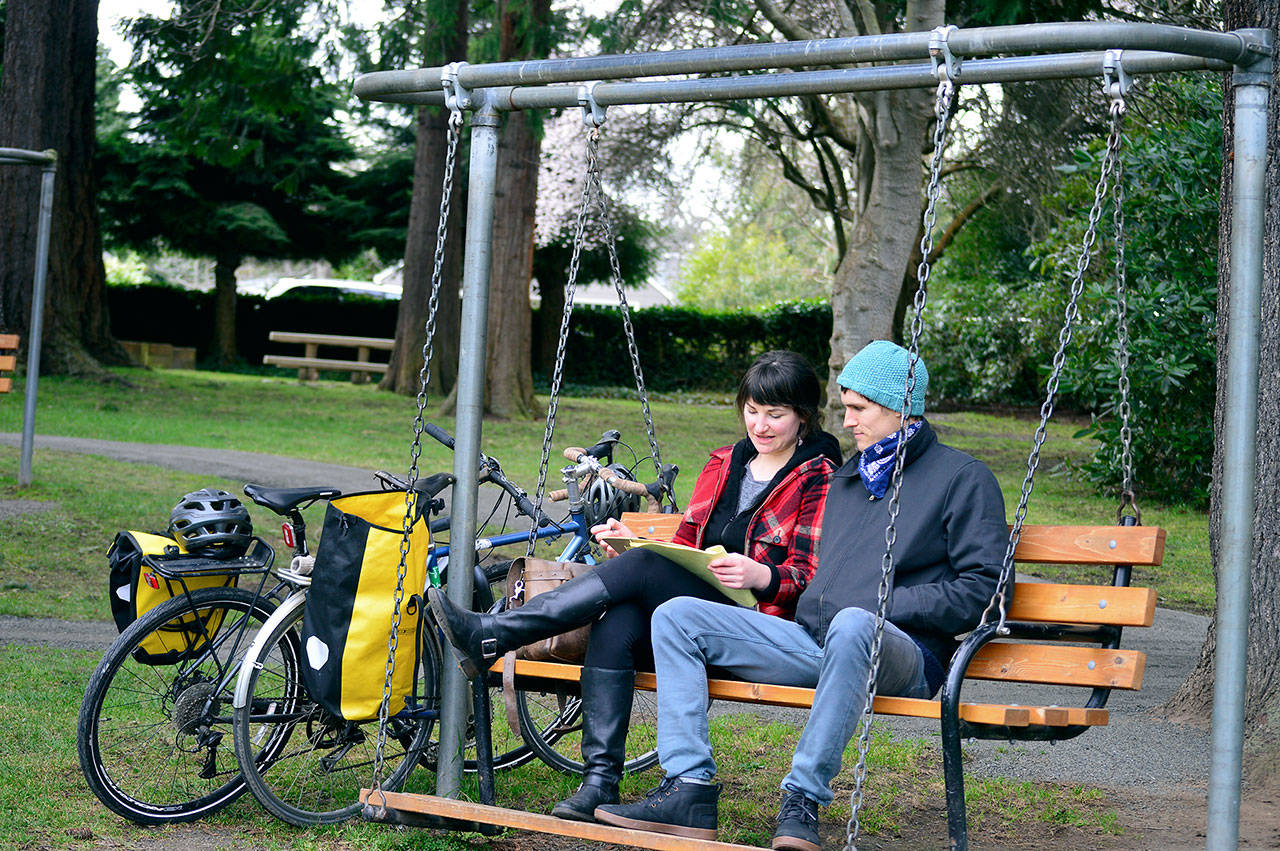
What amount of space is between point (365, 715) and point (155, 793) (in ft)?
2.67

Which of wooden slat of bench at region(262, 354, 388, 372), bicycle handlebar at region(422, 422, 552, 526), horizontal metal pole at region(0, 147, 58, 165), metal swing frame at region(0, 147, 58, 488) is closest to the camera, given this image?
bicycle handlebar at region(422, 422, 552, 526)

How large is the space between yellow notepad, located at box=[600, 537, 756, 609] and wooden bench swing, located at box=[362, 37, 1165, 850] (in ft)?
1.05

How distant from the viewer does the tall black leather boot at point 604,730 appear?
12.1ft

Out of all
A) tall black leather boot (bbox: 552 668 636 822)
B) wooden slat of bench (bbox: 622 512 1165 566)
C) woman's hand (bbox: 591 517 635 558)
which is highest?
wooden slat of bench (bbox: 622 512 1165 566)

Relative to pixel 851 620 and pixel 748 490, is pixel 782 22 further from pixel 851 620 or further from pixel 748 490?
pixel 851 620

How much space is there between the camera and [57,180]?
1766 centimetres

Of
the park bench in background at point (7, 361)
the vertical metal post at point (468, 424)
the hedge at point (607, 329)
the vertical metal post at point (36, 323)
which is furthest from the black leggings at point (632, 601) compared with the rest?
the hedge at point (607, 329)

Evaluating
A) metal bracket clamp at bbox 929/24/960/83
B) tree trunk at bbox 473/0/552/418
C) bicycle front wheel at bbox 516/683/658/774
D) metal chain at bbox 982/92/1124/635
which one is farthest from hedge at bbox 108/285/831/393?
metal chain at bbox 982/92/1124/635

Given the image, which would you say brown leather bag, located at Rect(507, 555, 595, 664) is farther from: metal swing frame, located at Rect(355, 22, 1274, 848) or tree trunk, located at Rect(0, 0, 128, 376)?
tree trunk, located at Rect(0, 0, 128, 376)

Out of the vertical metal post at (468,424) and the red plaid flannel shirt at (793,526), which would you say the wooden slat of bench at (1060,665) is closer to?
the red plaid flannel shirt at (793,526)

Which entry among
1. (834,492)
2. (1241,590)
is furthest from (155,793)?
(1241,590)

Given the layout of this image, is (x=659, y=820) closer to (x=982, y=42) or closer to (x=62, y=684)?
(x=982, y=42)

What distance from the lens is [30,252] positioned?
17.2 meters

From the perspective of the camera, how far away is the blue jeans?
3441 millimetres
